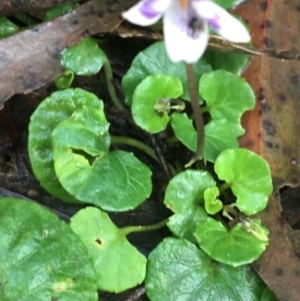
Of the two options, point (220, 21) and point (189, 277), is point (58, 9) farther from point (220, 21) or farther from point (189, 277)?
point (189, 277)

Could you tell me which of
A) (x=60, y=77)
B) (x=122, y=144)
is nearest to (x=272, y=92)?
(x=122, y=144)

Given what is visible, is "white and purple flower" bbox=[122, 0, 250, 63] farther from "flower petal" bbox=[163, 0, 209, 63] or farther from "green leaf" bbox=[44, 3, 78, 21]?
"green leaf" bbox=[44, 3, 78, 21]

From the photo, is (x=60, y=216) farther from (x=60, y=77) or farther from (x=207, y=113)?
(x=207, y=113)

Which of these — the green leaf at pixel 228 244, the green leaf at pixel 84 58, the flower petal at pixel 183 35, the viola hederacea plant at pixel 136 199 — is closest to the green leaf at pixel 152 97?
the viola hederacea plant at pixel 136 199

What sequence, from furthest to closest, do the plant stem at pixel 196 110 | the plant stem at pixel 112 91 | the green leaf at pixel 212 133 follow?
1. the plant stem at pixel 112 91
2. the green leaf at pixel 212 133
3. the plant stem at pixel 196 110

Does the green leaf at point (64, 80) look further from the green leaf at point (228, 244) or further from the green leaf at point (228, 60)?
the green leaf at point (228, 244)

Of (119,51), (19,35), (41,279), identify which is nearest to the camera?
(41,279)

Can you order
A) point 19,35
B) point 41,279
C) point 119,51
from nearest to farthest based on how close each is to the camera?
point 41,279, point 19,35, point 119,51
